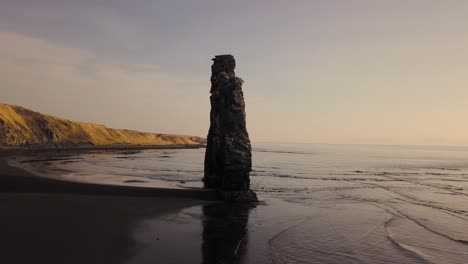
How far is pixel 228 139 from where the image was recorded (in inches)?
990

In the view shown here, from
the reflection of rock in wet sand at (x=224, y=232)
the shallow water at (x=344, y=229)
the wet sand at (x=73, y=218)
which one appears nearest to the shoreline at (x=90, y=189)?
the wet sand at (x=73, y=218)

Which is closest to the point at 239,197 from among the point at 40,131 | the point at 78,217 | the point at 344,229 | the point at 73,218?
the point at 344,229

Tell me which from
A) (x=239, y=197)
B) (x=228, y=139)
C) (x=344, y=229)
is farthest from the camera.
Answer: (x=228, y=139)

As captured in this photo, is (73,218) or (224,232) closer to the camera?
(224,232)

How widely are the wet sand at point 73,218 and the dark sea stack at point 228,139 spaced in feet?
8.80

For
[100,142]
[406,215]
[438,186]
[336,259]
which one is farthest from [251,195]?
[100,142]

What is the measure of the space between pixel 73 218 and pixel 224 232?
6.84 m

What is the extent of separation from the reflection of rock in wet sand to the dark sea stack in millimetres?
2091

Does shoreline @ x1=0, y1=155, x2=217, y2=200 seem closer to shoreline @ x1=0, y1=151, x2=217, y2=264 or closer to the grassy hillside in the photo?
shoreline @ x1=0, y1=151, x2=217, y2=264

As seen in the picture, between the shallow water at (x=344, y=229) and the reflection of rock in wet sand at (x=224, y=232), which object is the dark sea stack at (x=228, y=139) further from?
the shallow water at (x=344, y=229)

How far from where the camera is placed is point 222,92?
1048 inches

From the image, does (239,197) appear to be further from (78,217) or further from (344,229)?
(78,217)

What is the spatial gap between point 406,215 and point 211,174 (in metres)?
14.4

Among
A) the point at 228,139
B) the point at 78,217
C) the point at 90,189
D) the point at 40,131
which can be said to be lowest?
the point at 78,217
